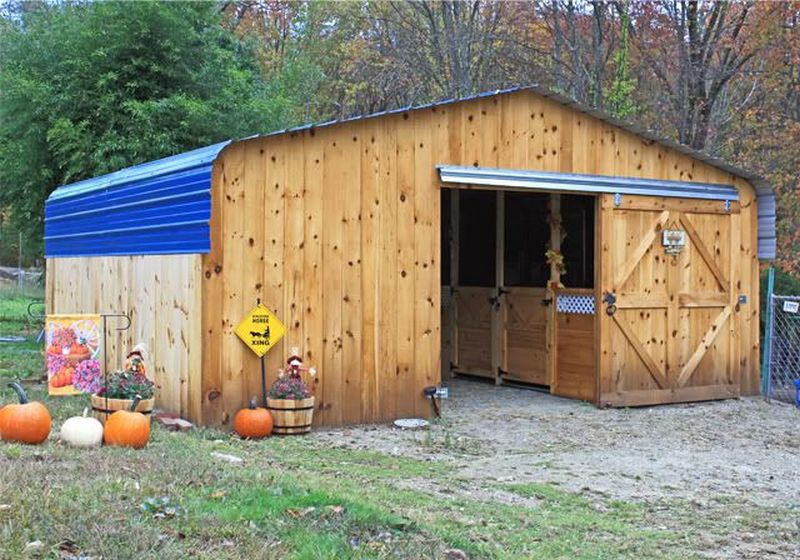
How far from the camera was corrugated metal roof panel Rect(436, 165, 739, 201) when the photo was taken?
31.4 ft

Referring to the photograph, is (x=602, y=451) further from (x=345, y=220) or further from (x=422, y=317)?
(x=345, y=220)

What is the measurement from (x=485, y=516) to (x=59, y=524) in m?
2.45

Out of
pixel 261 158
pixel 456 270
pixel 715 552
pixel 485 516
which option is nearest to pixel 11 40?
pixel 456 270

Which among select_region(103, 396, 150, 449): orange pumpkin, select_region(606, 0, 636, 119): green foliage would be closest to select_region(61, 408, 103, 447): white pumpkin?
select_region(103, 396, 150, 449): orange pumpkin

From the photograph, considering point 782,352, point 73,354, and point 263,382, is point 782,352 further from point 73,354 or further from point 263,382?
point 73,354

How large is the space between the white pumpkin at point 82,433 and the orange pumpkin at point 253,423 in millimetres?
1652

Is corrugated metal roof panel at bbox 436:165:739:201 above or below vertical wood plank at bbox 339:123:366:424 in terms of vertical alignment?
above

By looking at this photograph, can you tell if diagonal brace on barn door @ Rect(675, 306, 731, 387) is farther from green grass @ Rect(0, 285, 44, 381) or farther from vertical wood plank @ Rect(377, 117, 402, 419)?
green grass @ Rect(0, 285, 44, 381)

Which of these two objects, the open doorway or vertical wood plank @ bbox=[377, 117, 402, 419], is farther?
the open doorway

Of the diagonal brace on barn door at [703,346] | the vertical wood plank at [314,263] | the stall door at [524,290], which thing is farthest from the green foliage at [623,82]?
the vertical wood plank at [314,263]

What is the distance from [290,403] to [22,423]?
8.23ft

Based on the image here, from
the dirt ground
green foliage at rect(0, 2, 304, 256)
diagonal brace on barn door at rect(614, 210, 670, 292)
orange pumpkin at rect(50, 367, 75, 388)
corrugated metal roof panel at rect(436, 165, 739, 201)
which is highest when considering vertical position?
green foliage at rect(0, 2, 304, 256)

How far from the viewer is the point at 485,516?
5.45m

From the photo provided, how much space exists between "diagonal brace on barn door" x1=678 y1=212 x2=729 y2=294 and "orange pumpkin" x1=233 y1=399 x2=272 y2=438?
581 cm
